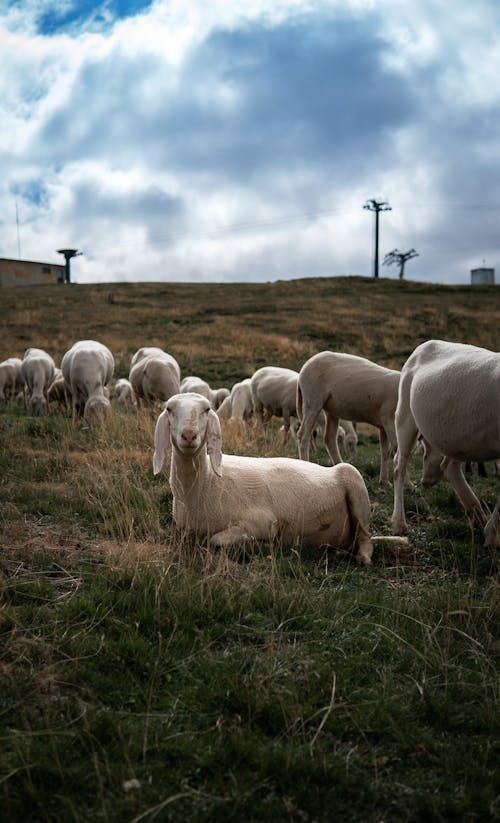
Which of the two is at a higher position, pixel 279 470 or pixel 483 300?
pixel 483 300

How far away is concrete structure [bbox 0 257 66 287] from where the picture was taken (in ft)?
208

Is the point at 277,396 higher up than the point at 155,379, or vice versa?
the point at 155,379

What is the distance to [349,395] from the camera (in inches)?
354

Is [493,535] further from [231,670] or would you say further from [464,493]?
[231,670]

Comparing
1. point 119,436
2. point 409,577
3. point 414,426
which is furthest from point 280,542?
point 119,436

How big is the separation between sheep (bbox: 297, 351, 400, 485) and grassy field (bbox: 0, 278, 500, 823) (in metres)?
2.11

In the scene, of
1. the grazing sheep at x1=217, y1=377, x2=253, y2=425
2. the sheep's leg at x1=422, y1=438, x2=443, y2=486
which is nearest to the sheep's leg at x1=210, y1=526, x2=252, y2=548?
the sheep's leg at x1=422, y1=438, x2=443, y2=486

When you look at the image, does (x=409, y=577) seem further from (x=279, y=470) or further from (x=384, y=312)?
(x=384, y=312)

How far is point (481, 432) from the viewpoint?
219 inches

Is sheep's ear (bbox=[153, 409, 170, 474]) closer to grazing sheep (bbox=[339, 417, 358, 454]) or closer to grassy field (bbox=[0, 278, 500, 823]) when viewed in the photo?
grassy field (bbox=[0, 278, 500, 823])

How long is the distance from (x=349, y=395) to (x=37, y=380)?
821cm

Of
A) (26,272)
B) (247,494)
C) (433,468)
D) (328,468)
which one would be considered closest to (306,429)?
(433,468)

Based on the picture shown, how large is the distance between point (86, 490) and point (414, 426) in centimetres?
330

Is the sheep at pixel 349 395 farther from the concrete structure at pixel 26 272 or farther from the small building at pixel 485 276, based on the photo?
the small building at pixel 485 276
